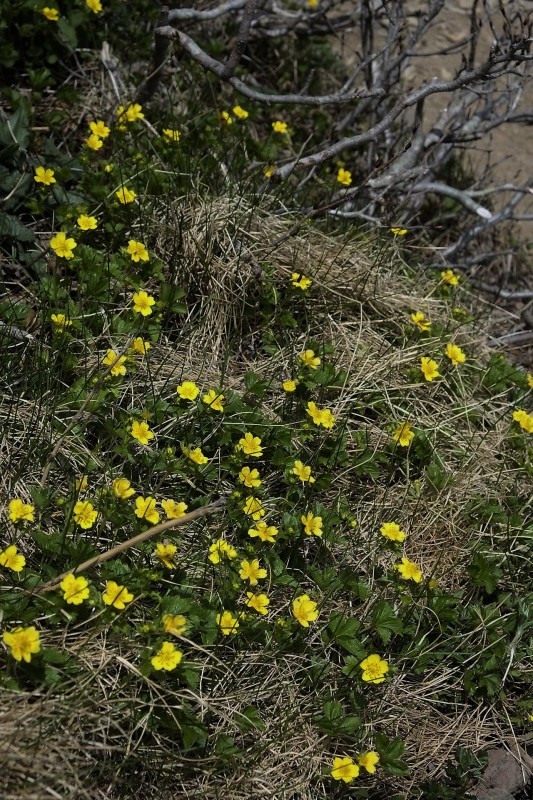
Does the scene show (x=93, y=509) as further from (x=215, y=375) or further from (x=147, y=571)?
(x=215, y=375)

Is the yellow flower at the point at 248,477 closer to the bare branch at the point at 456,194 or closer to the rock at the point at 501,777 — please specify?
the rock at the point at 501,777

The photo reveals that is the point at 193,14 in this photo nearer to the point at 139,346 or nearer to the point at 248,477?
the point at 139,346

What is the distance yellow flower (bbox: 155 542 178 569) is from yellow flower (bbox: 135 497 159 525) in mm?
92

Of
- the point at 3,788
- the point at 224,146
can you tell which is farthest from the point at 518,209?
the point at 3,788

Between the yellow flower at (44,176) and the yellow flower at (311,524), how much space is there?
1.82 meters

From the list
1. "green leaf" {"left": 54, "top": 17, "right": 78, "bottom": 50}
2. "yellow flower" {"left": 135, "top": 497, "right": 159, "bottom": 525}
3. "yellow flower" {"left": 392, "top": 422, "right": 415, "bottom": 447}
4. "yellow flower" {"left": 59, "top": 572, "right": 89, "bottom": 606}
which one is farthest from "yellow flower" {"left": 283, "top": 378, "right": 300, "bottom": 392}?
"green leaf" {"left": 54, "top": 17, "right": 78, "bottom": 50}

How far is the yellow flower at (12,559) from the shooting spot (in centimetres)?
273

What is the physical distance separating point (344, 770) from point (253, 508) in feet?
3.04

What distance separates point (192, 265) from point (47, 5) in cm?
162

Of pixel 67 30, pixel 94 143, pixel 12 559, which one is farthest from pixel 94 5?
pixel 12 559

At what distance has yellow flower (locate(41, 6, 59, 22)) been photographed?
172 inches

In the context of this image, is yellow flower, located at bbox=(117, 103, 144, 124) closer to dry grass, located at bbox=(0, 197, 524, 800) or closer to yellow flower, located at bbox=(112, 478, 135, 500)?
dry grass, located at bbox=(0, 197, 524, 800)

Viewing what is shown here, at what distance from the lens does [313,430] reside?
11.7 ft

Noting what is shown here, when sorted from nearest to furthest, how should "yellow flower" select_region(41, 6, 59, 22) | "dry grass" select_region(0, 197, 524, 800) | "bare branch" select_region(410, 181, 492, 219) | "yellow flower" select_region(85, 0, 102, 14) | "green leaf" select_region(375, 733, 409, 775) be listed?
"dry grass" select_region(0, 197, 524, 800) → "green leaf" select_region(375, 733, 409, 775) → "yellow flower" select_region(41, 6, 59, 22) → "yellow flower" select_region(85, 0, 102, 14) → "bare branch" select_region(410, 181, 492, 219)
